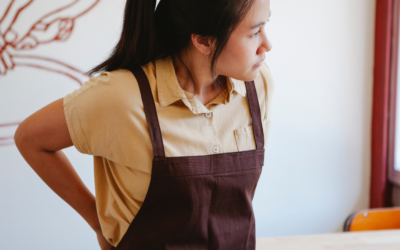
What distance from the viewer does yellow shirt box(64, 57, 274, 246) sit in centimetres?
80

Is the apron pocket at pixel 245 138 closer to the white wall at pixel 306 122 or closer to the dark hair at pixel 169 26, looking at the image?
the dark hair at pixel 169 26

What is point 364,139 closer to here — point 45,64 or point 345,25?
point 345,25

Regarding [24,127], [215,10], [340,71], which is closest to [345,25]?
[340,71]

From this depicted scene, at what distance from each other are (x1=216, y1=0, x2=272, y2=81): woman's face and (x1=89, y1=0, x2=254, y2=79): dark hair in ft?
0.05

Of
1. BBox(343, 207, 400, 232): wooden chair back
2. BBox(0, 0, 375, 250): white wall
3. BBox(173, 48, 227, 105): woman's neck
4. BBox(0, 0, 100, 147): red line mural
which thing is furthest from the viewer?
BBox(0, 0, 375, 250): white wall

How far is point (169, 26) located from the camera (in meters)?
0.89

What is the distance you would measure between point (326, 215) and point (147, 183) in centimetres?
185

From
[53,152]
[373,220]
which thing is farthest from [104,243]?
[373,220]

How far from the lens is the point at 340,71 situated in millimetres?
2240

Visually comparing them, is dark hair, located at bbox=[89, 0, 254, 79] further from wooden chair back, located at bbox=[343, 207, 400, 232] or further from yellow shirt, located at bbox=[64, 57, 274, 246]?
wooden chair back, located at bbox=[343, 207, 400, 232]

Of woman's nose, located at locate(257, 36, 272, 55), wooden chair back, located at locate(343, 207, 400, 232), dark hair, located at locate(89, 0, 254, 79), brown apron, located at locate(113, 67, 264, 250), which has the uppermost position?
dark hair, located at locate(89, 0, 254, 79)

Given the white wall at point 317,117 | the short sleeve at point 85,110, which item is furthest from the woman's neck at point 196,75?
the white wall at point 317,117

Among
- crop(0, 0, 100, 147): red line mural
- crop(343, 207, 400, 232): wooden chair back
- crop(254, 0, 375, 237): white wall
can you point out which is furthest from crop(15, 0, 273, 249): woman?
crop(254, 0, 375, 237): white wall

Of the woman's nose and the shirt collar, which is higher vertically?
the woman's nose
